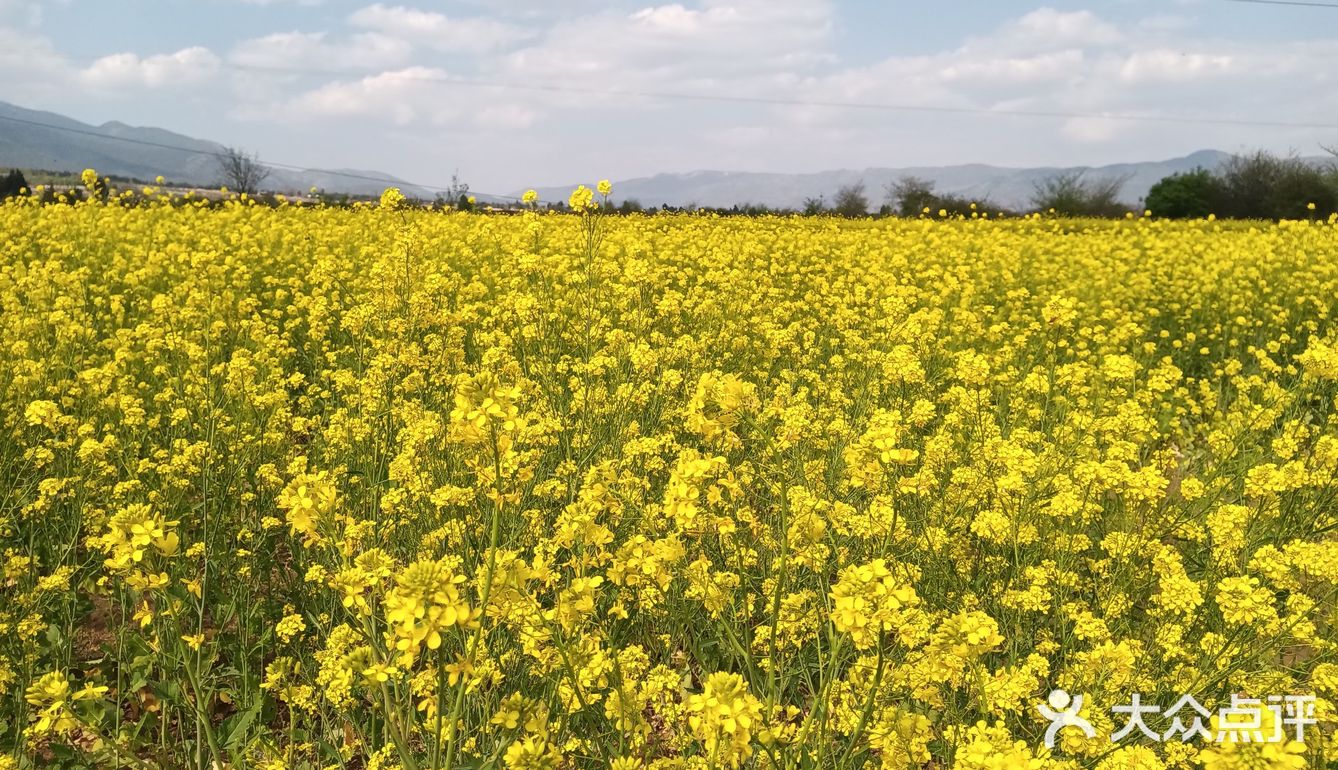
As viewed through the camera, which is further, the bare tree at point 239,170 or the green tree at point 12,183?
the bare tree at point 239,170

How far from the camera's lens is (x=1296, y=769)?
49.5 inches

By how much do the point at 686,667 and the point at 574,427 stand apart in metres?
1.14

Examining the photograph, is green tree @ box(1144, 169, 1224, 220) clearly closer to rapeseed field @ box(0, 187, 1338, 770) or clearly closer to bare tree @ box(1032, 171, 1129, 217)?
bare tree @ box(1032, 171, 1129, 217)

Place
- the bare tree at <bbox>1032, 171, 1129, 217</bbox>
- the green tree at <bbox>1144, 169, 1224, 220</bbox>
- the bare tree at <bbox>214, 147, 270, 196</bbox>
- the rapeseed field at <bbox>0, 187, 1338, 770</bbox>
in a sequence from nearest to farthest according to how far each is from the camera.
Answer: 1. the rapeseed field at <bbox>0, 187, 1338, 770</bbox>
2. the bare tree at <bbox>1032, 171, 1129, 217</bbox>
3. the green tree at <bbox>1144, 169, 1224, 220</bbox>
4. the bare tree at <bbox>214, 147, 270, 196</bbox>

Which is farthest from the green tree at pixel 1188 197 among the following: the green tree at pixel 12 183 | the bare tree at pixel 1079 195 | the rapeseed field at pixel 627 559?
the green tree at pixel 12 183

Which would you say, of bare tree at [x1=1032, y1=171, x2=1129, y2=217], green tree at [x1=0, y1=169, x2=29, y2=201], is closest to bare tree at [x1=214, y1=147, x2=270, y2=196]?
green tree at [x1=0, y1=169, x2=29, y2=201]

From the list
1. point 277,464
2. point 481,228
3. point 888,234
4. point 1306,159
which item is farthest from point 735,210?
point 1306,159

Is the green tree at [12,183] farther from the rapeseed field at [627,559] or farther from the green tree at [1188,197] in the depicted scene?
the green tree at [1188,197]

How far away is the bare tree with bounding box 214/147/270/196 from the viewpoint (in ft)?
170

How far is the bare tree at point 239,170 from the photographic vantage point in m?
51.9

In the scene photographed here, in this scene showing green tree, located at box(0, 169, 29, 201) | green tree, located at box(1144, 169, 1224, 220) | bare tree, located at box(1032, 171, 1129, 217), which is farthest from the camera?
green tree, located at box(1144, 169, 1224, 220)

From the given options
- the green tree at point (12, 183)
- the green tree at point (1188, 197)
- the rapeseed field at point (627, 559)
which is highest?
the green tree at point (1188, 197)

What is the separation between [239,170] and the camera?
5425cm

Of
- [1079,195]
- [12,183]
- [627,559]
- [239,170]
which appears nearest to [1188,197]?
[1079,195]
